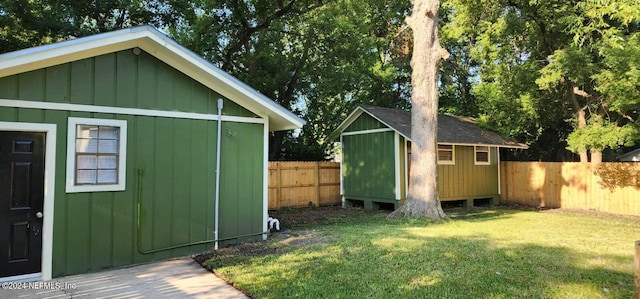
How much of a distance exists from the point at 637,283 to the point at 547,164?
41.0 ft

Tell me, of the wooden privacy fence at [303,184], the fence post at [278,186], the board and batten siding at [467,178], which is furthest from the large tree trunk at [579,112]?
the fence post at [278,186]

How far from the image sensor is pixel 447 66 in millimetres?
23984

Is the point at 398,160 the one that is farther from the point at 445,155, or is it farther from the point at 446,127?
the point at 446,127

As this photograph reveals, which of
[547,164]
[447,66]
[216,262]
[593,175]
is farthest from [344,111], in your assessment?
[216,262]

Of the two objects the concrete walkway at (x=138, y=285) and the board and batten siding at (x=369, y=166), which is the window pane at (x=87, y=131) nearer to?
the concrete walkway at (x=138, y=285)

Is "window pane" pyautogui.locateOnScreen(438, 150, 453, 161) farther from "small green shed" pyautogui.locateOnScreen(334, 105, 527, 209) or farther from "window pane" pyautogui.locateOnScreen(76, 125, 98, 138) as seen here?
"window pane" pyautogui.locateOnScreen(76, 125, 98, 138)

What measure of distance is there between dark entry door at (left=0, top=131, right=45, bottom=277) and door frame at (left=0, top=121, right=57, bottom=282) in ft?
0.20

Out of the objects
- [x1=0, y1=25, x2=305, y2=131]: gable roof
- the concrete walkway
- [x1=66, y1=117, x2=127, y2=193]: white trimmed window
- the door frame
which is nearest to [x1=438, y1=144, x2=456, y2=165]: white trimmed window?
[x1=0, y1=25, x2=305, y2=131]: gable roof

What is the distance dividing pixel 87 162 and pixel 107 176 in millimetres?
343

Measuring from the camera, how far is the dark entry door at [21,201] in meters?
5.37

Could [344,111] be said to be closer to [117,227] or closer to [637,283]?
[117,227]

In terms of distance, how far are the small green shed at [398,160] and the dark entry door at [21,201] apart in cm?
937

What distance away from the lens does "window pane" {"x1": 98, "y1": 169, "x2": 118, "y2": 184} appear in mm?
6094

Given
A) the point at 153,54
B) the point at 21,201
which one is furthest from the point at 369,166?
the point at 21,201
